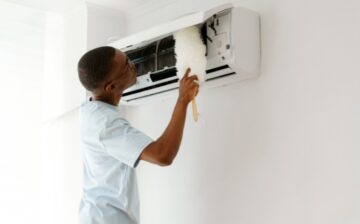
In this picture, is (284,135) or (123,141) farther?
(284,135)

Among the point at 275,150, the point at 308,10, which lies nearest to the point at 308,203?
the point at 275,150

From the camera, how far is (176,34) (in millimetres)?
1594

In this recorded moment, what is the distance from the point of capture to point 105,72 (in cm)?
148

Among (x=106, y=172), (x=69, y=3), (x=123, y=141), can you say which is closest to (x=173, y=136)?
(x=123, y=141)

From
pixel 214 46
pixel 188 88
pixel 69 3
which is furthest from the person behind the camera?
pixel 69 3

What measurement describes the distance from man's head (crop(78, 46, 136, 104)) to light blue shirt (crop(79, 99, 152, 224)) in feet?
0.16

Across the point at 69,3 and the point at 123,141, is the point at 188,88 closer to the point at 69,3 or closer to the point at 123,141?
the point at 123,141

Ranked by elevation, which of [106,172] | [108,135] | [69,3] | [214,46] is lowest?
[106,172]

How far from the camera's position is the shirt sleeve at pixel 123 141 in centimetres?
134

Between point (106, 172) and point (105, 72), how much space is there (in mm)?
319

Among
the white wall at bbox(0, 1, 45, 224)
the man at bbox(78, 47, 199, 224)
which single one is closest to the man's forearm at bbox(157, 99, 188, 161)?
the man at bbox(78, 47, 199, 224)

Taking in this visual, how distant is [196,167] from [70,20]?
3.50ft

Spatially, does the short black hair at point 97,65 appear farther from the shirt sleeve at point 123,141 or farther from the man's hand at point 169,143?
the man's hand at point 169,143

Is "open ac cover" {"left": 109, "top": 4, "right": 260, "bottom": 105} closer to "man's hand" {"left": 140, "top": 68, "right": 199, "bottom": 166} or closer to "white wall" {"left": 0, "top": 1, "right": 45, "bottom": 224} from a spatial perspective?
"man's hand" {"left": 140, "top": 68, "right": 199, "bottom": 166}
